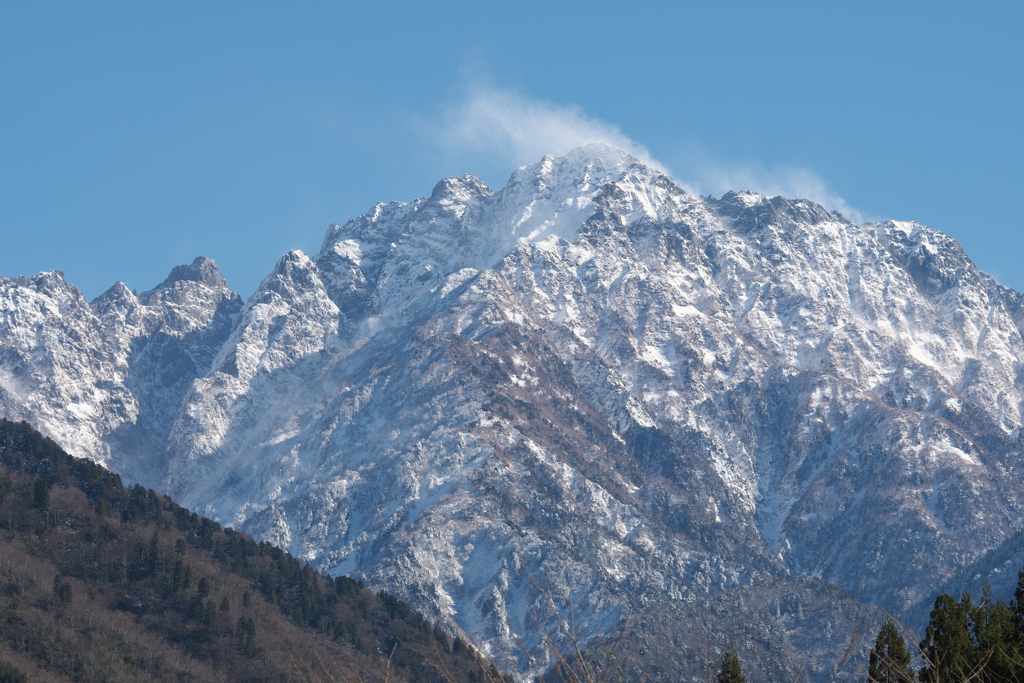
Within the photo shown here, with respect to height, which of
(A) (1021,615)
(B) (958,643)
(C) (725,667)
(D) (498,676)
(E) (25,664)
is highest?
(A) (1021,615)

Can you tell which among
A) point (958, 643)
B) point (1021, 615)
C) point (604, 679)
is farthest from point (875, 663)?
point (604, 679)

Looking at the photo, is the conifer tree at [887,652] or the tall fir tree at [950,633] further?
the tall fir tree at [950,633]

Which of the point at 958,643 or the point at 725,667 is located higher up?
the point at 958,643

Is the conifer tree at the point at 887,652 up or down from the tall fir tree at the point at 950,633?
down

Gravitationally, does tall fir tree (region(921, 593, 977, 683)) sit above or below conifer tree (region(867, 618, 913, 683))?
above

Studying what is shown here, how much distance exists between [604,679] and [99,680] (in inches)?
6929

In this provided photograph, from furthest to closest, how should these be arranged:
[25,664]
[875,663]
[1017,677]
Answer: [25,664] < [875,663] < [1017,677]

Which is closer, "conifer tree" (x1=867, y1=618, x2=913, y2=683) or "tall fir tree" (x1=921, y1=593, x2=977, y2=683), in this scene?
"conifer tree" (x1=867, y1=618, x2=913, y2=683)

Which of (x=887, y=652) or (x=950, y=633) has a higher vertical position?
(x=950, y=633)

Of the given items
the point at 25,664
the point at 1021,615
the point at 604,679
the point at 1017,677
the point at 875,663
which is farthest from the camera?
the point at 25,664

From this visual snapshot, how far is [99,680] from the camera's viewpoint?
19662cm

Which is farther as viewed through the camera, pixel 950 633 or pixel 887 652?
pixel 950 633

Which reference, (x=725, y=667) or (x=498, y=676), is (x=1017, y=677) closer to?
(x=725, y=667)

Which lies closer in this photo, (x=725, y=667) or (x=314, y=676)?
(x=314, y=676)
